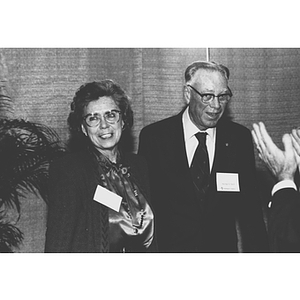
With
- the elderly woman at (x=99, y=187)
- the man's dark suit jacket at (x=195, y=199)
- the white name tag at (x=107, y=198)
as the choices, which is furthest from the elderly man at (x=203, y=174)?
the white name tag at (x=107, y=198)

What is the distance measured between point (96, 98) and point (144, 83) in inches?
12.4

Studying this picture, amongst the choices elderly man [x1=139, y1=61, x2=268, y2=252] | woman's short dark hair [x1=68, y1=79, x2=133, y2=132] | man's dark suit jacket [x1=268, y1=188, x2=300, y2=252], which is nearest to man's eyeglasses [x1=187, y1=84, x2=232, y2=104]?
elderly man [x1=139, y1=61, x2=268, y2=252]

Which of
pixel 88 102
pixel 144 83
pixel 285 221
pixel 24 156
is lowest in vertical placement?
pixel 285 221

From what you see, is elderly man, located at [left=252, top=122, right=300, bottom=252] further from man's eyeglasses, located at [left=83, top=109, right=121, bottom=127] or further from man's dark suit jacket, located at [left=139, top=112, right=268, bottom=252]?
man's eyeglasses, located at [left=83, top=109, right=121, bottom=127]

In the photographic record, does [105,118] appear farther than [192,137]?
No

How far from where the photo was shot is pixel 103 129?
3.44 m

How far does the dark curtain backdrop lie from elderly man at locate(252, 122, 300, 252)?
54 mm

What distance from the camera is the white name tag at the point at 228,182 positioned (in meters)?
3.51

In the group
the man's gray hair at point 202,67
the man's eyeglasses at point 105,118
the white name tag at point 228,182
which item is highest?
the man's gray hair at point 202,67

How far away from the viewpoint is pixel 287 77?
355cm

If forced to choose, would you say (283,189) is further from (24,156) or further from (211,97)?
(24,156)

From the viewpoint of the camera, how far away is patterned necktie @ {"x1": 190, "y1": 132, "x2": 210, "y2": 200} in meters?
3.50

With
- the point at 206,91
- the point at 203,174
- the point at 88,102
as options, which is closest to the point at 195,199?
the point at 203,174

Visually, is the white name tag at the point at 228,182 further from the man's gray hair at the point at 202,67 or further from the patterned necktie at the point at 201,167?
the man's gray hair at the point at 202,67
